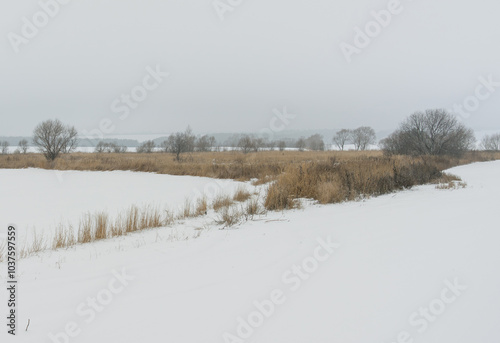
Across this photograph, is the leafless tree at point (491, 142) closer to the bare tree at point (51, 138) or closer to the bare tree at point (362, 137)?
the bare tree at point (362, 137)

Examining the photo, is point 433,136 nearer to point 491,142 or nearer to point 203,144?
point 491,142

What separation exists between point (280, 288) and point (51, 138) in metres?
28.8

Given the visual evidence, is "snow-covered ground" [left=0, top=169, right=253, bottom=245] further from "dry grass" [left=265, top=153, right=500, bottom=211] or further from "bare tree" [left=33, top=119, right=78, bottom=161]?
"bare tree" [left=33, top=119, right=78, bottom=161]

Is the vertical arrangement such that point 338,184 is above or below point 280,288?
above

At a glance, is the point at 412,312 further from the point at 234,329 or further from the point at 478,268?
the point at 234,329

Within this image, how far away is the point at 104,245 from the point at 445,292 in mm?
4532

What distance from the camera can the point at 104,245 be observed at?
14.7ft

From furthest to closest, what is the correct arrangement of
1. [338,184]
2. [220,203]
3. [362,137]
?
[362,137] → [338,184] → [220,203]

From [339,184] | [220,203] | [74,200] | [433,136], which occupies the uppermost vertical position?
[433,136]

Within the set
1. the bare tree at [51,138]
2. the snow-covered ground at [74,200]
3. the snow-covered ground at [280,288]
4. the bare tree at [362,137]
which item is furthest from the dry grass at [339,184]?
the bare tree at [362,137]

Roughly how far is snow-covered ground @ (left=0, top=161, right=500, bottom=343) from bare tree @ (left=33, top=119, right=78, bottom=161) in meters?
25.7

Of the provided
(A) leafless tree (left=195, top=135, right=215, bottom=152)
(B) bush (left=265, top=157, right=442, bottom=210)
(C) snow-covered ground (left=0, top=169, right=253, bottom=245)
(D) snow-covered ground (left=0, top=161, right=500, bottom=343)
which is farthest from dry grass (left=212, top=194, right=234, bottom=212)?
(A) leafless tree (left=195, top=135, right=215, bottom=152)

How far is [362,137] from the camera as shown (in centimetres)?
9162

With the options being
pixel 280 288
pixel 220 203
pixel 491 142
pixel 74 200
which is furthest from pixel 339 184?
pixel 491 142
